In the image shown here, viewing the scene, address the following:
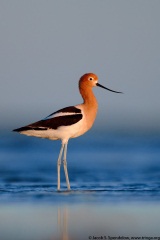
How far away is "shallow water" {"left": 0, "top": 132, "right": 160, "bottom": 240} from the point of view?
38.8ft

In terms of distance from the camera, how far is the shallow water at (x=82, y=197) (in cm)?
1183

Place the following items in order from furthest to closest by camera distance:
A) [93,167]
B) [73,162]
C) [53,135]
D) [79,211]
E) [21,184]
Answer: [73,162]
[93,167]
[21,184]
[53,135]
[79,211]

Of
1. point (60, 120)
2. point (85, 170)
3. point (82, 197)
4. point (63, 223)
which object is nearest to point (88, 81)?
point (60, 120)

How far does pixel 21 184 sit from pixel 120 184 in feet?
5.42

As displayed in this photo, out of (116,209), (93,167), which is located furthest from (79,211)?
(93,167)

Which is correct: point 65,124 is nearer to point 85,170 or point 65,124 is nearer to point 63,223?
point 63,223

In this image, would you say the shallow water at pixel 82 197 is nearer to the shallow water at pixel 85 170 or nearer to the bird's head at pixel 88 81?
the shallow water at pixel 85 170

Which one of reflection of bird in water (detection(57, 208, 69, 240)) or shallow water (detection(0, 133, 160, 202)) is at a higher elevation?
shallow water (detection(0, 133, 160, 202))

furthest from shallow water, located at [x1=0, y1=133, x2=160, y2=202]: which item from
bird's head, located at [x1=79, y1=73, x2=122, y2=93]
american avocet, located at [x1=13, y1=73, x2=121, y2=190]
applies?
bird's head, located at [x1=79, y1=73, x2=122, y2=93]

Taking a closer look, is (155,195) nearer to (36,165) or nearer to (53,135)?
(53,135)

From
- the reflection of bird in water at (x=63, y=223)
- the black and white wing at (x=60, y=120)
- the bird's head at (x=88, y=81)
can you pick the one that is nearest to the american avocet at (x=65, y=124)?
the black and white wing at (x=60, y=120)

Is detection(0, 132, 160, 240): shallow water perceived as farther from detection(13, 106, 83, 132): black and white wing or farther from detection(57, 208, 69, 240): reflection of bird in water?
detection(13, 106, 83, 132): black and white wing

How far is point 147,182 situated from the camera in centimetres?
1734

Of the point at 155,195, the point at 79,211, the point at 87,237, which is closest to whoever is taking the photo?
the point at 87,237
